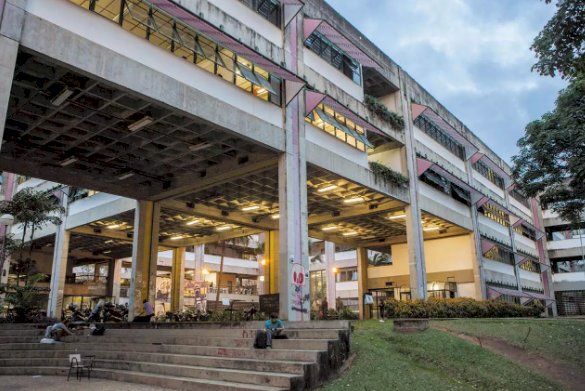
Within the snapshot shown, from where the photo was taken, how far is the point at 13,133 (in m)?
17.8

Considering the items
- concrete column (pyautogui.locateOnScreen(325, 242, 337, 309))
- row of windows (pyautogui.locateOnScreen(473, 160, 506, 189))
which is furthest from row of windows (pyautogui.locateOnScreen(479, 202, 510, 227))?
concrete column (pyautogui.locateOnScreen(325, 242, 337, 309))

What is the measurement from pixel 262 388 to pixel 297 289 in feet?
30.2

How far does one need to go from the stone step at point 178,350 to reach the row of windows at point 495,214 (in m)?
31.0

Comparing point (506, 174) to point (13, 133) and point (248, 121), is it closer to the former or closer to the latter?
point (248, 121)

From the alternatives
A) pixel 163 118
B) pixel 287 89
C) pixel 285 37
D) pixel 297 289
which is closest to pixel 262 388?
pixel 297 289

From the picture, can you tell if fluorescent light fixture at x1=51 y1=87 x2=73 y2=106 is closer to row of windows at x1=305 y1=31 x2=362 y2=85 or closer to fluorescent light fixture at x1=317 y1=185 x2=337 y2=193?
row of windows at x1=305 y1=31 x2=362 y2=85

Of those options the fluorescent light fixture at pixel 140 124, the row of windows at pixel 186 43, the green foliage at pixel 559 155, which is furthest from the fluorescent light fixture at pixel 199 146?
the green foliage at pixel 559 155

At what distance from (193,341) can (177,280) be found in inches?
966

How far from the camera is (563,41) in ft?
34.8

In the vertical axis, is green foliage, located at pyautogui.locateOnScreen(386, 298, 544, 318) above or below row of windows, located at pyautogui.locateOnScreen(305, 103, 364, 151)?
below

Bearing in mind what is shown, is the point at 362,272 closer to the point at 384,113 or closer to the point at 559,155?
the point at 384,113

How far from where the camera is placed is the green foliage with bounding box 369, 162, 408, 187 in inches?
996

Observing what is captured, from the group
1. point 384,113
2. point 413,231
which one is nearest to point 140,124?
point 384,113

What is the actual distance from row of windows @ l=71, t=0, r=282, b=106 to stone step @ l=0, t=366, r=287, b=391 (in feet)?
31.8
